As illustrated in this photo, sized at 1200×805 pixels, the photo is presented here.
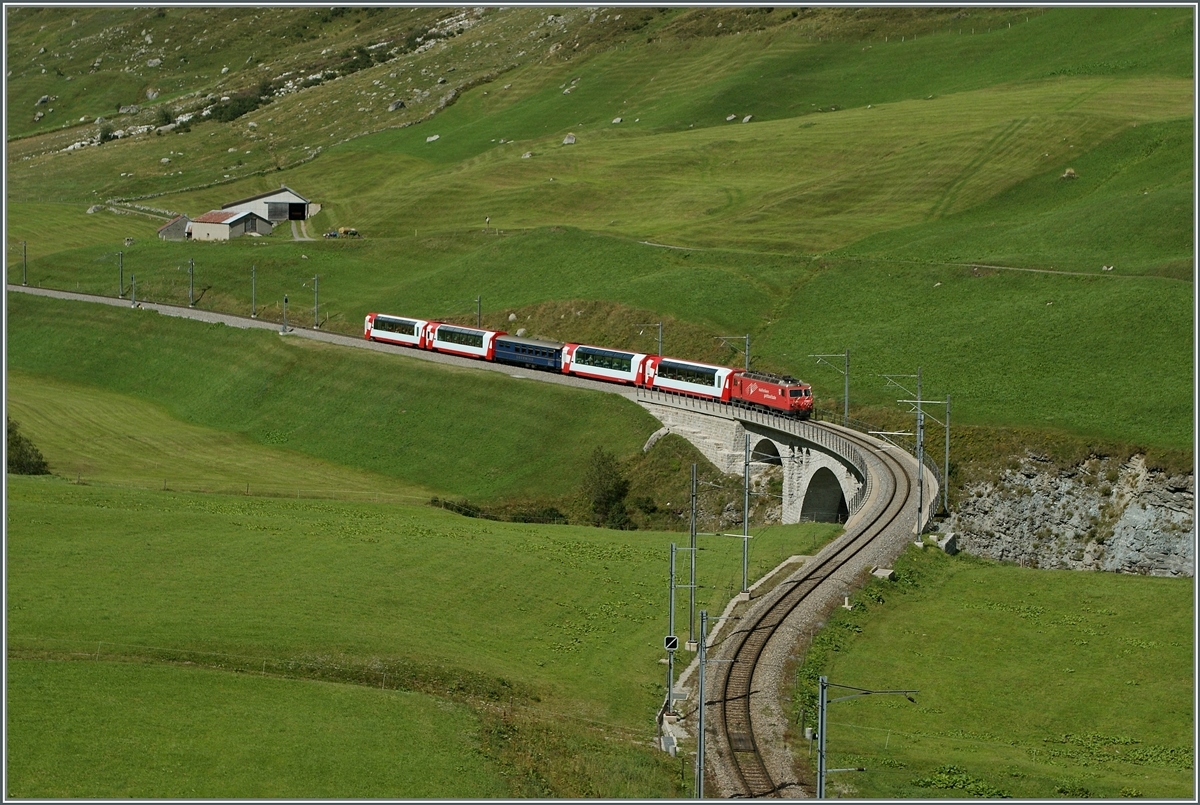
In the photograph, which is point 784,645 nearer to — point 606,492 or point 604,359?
point 606,492

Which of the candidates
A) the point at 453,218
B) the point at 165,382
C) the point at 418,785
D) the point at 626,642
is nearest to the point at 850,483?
the point at 626,642

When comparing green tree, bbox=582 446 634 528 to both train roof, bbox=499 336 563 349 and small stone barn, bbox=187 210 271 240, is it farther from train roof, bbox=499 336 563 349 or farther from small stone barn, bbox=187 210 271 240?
small stone barn, bbox=187 210 271 240

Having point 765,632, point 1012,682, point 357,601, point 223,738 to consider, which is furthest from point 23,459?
point 1012,682

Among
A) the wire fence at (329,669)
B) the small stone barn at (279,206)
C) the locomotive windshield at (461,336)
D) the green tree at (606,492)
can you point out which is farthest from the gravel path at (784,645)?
the small stone barn at (279,206)

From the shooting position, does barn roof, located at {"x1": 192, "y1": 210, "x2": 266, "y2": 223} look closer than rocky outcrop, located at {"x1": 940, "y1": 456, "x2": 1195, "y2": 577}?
No

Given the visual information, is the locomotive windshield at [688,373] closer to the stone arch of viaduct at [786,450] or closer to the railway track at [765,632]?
the stone arch of viaduct at [786,450]

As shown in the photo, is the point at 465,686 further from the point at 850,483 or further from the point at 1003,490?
the point at 1003,490

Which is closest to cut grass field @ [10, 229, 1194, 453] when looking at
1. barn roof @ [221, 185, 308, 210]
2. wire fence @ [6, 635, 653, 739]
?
barn roof @ [221, 185, 308, 210]
